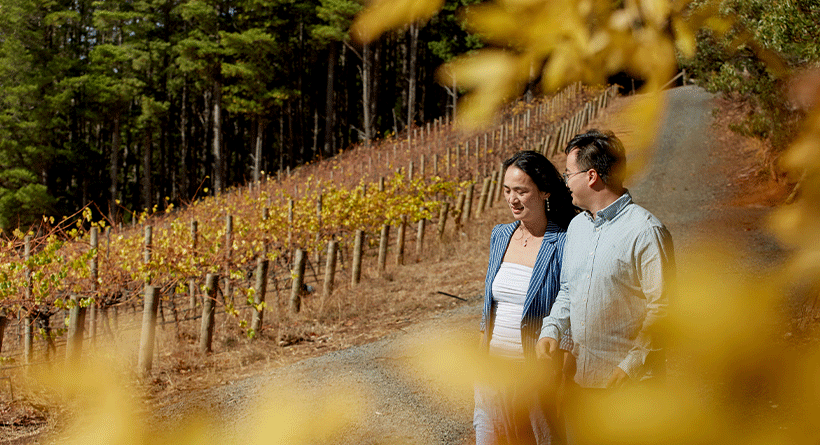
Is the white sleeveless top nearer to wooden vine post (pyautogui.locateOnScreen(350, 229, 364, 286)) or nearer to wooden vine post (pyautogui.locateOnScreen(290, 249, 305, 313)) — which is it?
wooden vine post (pyautogui.locateOnScreen(290, 249, 305, 313))

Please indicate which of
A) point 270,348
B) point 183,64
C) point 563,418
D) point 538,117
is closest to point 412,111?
point 538,117

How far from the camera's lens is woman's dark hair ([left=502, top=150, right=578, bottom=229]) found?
8.41ft

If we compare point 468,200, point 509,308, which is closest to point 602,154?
point 509,308

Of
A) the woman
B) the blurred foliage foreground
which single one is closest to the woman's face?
the woman

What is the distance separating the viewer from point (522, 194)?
2.58 meters

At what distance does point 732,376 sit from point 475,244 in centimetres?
881

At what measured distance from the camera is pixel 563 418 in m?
2.25

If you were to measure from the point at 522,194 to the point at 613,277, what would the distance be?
0.64m

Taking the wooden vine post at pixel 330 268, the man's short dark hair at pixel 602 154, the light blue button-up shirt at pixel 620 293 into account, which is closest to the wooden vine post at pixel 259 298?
the wooden vine post at pixel 330 268

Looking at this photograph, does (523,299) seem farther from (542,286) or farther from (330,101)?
(330,101)

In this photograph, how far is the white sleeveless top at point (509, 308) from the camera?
2588mm

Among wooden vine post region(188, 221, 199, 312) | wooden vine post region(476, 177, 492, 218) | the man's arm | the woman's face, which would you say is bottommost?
wooden vine post region(188, 221, 199, 312)

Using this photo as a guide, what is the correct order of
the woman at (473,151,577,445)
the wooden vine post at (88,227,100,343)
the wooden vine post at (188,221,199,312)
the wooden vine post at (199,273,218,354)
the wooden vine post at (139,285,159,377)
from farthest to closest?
1. the wooden vine post at (188,221,199,312)
2. the wooden vine post at (88,227,100,343)
3. the wooden vine post at (199,273,218,354)
4. the wooden vine post at (139,285,159,377)
5. the woman at (473,151,577,445)

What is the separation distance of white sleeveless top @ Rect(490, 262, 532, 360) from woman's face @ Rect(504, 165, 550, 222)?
Answer: 0.80 feet
